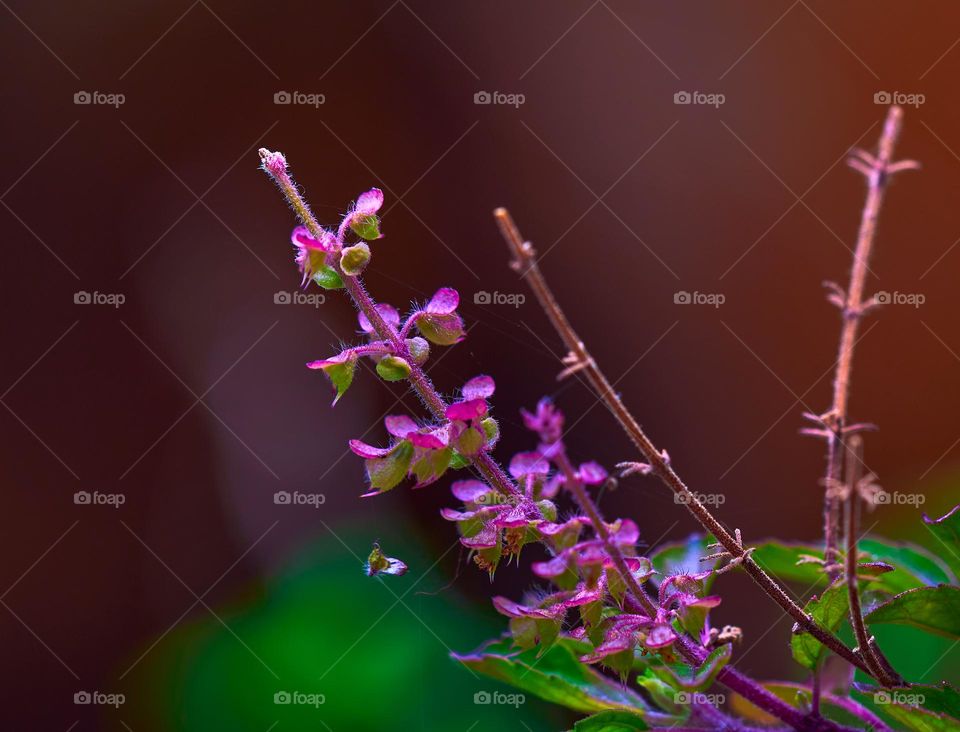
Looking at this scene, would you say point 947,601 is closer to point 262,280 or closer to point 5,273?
point 262,280

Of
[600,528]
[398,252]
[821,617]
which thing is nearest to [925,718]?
[821,617]

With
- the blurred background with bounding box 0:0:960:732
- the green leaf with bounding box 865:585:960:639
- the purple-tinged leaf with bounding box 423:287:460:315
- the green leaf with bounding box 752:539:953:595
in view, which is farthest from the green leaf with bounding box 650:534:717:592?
the blurred background with bounding box 0:0:960:732

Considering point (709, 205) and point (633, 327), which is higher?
point (709, 205)

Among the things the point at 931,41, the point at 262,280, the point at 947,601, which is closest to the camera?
the point at 947,601

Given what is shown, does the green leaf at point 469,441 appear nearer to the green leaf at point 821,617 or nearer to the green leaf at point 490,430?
the green leaf at point 490,430

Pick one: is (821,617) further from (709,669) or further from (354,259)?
(354,259)

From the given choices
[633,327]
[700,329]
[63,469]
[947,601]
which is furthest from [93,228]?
[947,601]

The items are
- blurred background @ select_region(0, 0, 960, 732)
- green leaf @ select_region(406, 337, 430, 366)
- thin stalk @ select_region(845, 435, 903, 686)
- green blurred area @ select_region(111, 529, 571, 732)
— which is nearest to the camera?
thin stalk @ select_region(845, 435, 903, 686)

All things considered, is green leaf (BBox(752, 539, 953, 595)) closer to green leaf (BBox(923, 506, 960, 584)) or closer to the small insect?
green leaf (BBox(923, 506, 960, 584))
